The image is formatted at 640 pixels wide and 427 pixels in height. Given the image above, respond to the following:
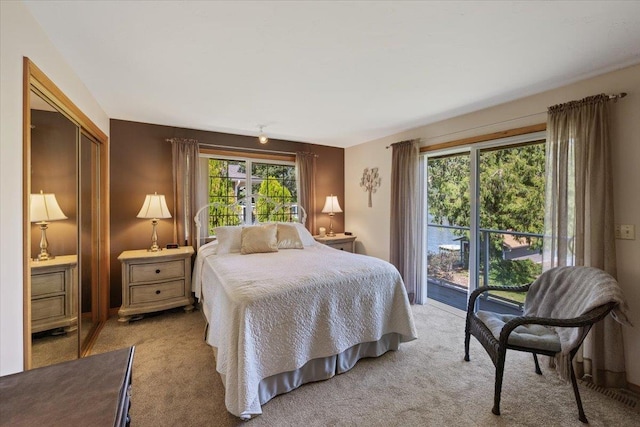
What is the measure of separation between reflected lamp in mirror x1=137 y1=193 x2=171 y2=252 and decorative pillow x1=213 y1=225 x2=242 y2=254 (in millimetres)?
674

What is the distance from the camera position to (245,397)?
1.70 m

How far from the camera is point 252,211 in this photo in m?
4.26

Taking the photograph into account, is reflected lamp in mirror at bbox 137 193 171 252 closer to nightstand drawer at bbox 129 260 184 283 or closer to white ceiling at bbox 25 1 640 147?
nightstand drawer at bbox 129 260 184 283

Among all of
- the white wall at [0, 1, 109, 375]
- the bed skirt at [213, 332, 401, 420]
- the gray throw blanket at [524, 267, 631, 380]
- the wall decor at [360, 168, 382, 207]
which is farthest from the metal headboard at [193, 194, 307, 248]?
the gray throw blanket at [524, 267, 631, 380]

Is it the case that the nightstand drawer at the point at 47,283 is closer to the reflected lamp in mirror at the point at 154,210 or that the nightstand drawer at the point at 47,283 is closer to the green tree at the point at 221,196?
the reflected lamp in mirror at the point at 154,210

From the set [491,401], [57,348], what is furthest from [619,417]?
[57,348]

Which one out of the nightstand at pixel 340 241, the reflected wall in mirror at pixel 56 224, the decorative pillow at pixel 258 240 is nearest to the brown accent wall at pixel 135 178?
the reflected wall in mirror at pixel 56 224

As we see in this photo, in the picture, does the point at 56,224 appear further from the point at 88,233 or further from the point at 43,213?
the point at 88,233

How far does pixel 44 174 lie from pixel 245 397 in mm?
1779

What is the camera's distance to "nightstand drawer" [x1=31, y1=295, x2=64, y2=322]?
1483 millimetres

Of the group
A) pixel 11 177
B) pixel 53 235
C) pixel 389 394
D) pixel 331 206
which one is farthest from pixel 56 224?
pixel 331 206

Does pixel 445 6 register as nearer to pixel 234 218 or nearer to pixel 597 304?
pixel 597 304

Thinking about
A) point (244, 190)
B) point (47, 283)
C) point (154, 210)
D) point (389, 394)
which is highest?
point (244, 190)

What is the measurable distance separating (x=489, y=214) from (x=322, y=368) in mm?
2605
